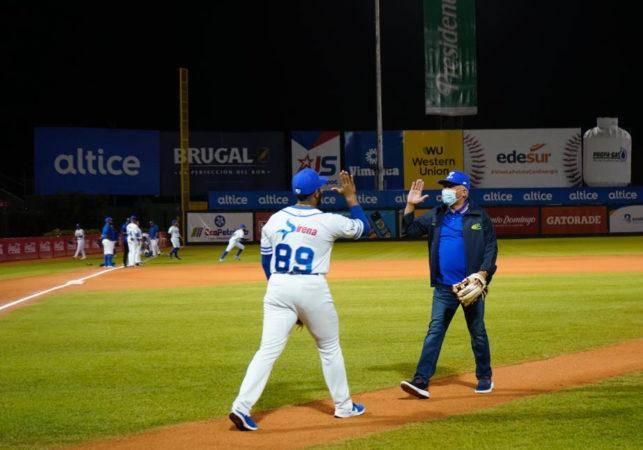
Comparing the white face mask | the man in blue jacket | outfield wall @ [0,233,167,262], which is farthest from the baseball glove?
outfield wall @ [0,233,167,262]

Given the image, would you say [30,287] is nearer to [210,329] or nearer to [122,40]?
[210,329]

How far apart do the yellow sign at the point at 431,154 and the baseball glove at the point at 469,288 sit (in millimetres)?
46009

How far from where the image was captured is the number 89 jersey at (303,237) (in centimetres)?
696

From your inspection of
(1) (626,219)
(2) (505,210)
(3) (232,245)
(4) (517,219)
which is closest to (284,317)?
(3) (232,245)

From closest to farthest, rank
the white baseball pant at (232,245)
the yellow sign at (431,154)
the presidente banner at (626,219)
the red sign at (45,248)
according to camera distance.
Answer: the white baseball pant at (232,245) < the red sign at (45,248) < the presidente banner at (626,219) < the yellow sign at (431,154)

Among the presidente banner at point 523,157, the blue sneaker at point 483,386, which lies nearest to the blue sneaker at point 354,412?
the blue sneaker at point 483,386

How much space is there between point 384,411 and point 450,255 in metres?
1.64

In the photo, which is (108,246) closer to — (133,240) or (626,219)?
(133,240)

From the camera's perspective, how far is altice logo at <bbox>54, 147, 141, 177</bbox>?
5303 centimetres

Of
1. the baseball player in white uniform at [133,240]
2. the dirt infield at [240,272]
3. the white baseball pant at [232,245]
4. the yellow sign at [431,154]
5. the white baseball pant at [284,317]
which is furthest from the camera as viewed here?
the yellow sign at [431,154]

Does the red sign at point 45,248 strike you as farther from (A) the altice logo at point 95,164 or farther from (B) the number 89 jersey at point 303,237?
(B) the number 89 jersey at point 303,237

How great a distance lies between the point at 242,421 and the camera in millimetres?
6973

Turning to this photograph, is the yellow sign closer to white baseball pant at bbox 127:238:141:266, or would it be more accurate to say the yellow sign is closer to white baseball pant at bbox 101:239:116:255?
white baseball pant at bbox 127:238:141:266

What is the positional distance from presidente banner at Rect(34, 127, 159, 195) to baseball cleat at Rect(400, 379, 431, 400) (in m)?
Result: 46.6
